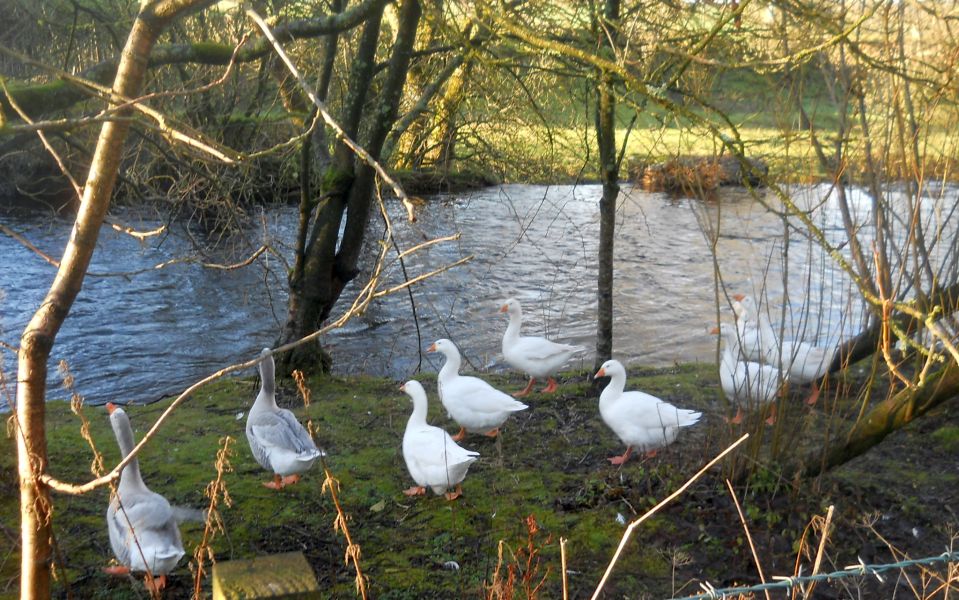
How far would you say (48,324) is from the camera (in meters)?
2.75

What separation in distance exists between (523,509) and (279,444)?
165 cm

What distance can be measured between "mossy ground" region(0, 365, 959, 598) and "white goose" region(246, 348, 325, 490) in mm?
158

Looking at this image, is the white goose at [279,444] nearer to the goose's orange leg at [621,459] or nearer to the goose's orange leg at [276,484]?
the goose's orange leg at [276,484]

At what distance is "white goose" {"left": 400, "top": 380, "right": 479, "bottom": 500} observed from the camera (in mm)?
5707

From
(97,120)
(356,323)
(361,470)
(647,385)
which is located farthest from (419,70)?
(97,120)

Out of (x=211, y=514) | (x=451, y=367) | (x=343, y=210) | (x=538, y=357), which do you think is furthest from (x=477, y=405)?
(x=211, y=514)

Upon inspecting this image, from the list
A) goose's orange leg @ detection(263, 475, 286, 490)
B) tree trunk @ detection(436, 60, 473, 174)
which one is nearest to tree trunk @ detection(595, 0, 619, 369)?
tree trunk @ detection(436, 60, 473, 174)

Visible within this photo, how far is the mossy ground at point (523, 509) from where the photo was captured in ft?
16.0

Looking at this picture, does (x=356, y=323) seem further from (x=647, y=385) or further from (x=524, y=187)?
(x=524, y=187)

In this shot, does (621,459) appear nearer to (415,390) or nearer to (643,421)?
(643,421)

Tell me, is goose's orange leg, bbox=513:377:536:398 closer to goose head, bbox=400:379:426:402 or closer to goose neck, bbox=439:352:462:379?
goose neck, bbox=439:352:462:379

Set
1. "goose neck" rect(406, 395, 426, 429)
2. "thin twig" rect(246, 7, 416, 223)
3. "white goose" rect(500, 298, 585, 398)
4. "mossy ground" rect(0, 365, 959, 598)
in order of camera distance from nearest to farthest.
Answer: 1. "thin twig" rect(246, 7, 416, 223)
2. "mossy ground" rect(0, 365, 959, 598)
3. "goose neck" rect(406, 395, 426, 429)
4. "white goose" rect(500, 298, 585, 398)

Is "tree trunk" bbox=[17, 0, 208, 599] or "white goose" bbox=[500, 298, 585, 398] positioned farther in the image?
"white goose" bbox=[500, 298, 585, 398]

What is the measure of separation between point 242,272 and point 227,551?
36.1 feet
